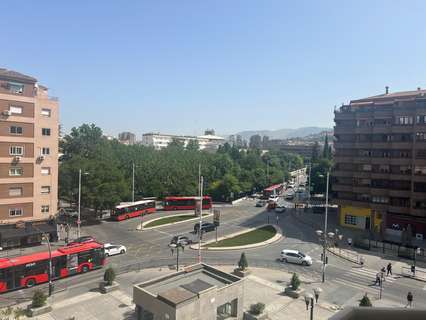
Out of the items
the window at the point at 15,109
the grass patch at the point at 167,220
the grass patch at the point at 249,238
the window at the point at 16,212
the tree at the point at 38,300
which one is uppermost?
the window at the point at 15,109

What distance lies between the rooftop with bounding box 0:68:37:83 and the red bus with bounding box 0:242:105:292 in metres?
25.2

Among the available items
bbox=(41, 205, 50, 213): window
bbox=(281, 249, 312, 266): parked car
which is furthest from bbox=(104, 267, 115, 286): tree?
bbox=(41, 205, 50, 213): window

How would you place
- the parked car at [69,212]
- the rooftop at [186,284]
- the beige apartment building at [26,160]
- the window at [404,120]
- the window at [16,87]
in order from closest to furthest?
the rooftop at [186,284]
the beige apartment building at [26,160]
the window at [16,87]
the window at [404,120]
the parked car at [69,212]

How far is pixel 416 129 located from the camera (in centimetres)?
5212

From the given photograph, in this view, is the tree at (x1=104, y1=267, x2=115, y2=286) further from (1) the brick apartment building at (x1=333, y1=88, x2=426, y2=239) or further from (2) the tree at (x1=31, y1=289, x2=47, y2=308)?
(1) the brick apartment building at (x1=333, y1=88, x2=426, y2=239)

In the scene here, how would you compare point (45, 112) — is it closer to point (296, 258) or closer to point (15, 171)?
point (15, 171)

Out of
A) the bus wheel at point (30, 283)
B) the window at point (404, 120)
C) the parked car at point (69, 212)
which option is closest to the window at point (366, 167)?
the window at point (404, 120)

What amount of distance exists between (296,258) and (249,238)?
11389 millimetres

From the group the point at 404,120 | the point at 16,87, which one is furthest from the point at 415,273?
the point at 16,87

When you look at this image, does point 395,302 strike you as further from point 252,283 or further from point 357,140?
point 357,140

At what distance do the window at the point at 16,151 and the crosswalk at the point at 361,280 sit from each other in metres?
43.0

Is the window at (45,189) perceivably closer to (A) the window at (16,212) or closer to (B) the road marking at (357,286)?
(A) the window at (16,212)

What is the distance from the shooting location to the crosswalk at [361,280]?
33.6 m

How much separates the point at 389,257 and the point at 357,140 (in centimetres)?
2184
